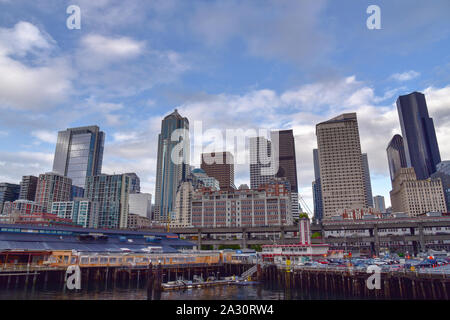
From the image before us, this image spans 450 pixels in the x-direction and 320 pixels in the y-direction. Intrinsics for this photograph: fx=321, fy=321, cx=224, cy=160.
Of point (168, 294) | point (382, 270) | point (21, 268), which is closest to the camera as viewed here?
point (382, 270)

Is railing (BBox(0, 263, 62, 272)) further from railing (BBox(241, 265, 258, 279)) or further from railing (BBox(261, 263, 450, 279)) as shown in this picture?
railing (BBox(261, 263, 450, 279))

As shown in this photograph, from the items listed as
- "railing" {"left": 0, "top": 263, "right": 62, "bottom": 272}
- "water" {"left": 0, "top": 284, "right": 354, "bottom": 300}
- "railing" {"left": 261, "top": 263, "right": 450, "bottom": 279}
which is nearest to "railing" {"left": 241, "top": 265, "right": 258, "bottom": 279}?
"railing" {"left": 261, "top": 263, "right": 450, "bottom": 279}

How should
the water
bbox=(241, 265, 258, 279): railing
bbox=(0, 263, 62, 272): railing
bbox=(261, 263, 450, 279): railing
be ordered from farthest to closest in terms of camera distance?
bbox=(241, 265, 258, 279): railing, bbox=(0, 263, 62, 272): railing, the water, bbox=(261, 263, 450, 279): railing

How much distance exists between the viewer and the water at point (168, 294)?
60.2m

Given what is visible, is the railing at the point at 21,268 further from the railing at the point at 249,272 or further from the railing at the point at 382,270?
the railing at the point at 382,270

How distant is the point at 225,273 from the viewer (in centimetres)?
10206

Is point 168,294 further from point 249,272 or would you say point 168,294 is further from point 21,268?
point 21,268

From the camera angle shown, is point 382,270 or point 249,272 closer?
point 382,270

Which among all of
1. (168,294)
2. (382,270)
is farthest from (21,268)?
(382,270)

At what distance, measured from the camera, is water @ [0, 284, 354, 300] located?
60.2 metres

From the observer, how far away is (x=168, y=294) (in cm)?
6681
